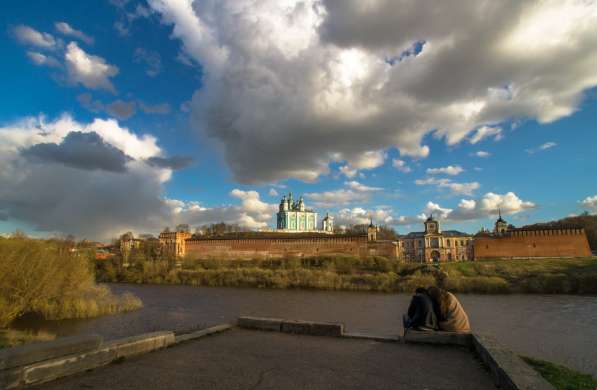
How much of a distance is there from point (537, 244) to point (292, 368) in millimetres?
45047

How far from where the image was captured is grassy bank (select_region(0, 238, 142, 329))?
13.0 metres

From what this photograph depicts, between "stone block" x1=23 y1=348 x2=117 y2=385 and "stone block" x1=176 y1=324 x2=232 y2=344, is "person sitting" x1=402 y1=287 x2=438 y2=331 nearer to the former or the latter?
"stone block" x1=176 y1=324 x2=232 y2=344

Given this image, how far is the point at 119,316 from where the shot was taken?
55.1 feet

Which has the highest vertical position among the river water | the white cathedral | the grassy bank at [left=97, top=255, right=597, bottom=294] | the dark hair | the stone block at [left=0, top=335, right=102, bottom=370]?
the white cathedral

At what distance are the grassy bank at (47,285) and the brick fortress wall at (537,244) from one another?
3847cm

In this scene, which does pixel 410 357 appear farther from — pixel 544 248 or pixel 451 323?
pixel 544 248

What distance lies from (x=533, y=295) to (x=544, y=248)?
17806 mm

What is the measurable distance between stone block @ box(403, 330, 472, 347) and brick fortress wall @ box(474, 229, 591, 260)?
41.4 metres

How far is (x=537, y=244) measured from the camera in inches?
1618

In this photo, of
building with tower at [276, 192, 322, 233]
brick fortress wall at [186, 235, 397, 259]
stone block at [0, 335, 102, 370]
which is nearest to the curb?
stone block at [0, 335, 102, 370]

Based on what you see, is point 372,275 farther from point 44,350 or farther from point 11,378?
point 11,378

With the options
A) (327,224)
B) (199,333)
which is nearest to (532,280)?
(199,333)

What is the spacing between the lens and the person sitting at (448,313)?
5.75 meters

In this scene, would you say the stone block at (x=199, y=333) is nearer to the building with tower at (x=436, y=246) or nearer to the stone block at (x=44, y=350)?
the stone block at (x=44, y=350)
